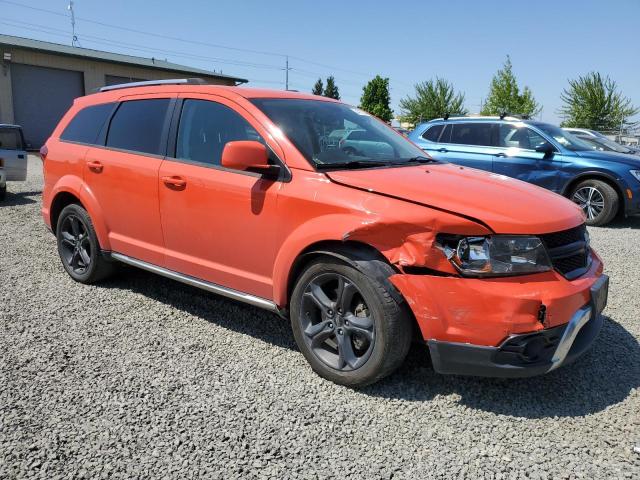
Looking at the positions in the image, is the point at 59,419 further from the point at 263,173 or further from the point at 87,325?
the point at 263,173

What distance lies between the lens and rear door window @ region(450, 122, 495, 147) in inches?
366

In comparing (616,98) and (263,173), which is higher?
(616,98)

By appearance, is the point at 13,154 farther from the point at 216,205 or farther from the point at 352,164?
the point at 352,164

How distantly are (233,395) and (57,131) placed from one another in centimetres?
363

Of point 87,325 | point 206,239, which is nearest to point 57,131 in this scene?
→ point 87,325

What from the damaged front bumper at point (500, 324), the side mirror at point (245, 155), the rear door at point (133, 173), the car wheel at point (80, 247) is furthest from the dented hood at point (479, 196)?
the car wheel at point (80, 247)

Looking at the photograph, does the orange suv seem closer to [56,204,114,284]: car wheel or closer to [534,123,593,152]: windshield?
[56,204,114,284]: car wheel

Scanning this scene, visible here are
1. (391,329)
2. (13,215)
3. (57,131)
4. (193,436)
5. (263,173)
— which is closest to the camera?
(193,436)

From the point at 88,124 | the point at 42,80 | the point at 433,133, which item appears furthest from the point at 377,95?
the point at 88,124

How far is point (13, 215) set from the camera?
859cm

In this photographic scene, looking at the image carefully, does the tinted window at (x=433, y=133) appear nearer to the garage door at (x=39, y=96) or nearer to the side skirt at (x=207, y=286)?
the side skirt at (x=207, y=286)

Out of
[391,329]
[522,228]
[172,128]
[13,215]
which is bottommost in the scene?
[13,215]

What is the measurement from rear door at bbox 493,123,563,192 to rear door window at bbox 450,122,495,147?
24cm

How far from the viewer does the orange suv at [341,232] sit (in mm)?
2605
